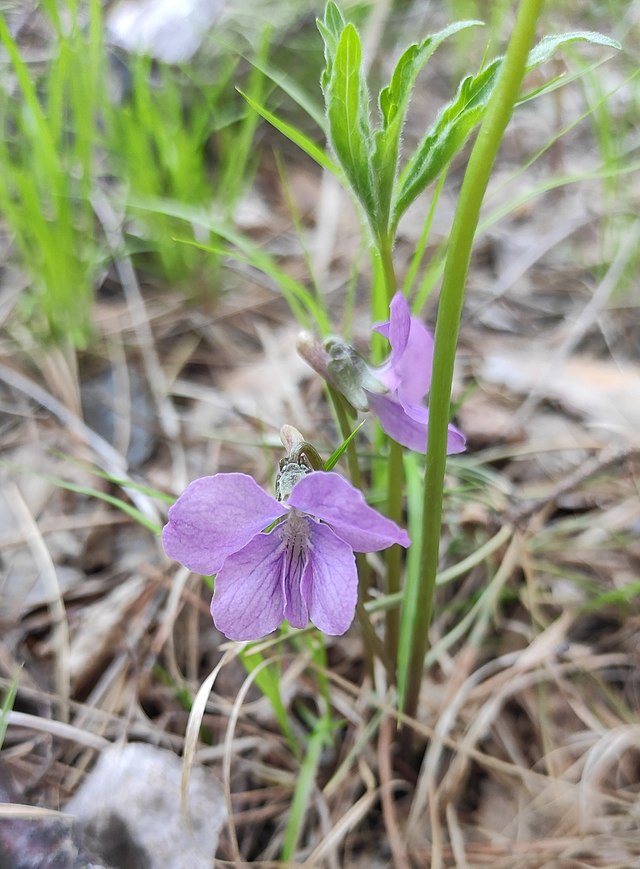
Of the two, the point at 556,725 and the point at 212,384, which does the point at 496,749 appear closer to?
the point at 556,725

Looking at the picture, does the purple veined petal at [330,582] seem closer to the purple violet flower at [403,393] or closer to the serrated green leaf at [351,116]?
the purple violet flower at [403,393]

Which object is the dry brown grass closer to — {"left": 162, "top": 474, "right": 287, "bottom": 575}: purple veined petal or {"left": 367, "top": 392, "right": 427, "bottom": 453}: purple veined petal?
{"left": 162, "top": 474, "right": 287, "bottom": 575}: purple veined petal

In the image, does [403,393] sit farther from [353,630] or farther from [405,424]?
[353,630]

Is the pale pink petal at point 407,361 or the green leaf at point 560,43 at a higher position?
the green leaf at point 560,43

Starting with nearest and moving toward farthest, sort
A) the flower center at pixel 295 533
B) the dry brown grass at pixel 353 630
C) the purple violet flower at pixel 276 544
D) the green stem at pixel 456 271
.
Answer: the green stem at pixel 456 271
the purple violet flower at pixel 276 544
the flower center at pixel 295 533
the dry brown grass at pixel 353 630

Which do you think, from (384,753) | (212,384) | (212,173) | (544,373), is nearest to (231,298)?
(212,384)

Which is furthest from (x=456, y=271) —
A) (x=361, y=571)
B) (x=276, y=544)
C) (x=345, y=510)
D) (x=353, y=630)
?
(x=353, y=630)

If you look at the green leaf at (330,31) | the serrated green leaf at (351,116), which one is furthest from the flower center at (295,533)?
the green leaf at (330,31)
